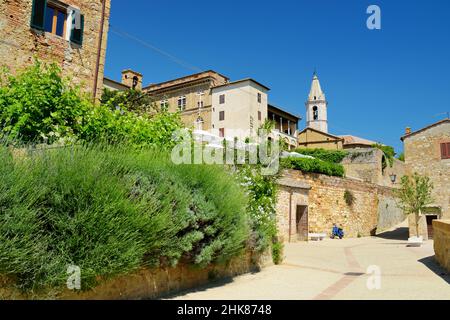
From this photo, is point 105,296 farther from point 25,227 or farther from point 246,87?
point 246,87

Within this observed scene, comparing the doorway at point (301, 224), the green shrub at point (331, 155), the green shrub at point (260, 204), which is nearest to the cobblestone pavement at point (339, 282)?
the green shrub at point (260, 204)

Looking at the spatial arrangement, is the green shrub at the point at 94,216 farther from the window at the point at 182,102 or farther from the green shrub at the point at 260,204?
the window at the point at 182,102

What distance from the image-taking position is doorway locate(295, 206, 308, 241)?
20.4 meters

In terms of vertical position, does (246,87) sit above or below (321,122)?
below

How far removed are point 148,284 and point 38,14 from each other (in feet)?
36.9

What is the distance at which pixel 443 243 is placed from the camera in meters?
9.68

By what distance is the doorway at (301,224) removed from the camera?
20375mm

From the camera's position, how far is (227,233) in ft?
27.2

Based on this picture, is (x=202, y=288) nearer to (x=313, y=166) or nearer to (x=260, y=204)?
(x=260, y=204)

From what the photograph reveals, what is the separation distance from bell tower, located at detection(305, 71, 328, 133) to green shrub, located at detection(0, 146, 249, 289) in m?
75.6

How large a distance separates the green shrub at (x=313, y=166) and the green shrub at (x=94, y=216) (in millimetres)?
14478

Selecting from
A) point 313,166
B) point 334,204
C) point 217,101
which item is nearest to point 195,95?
point 217,101

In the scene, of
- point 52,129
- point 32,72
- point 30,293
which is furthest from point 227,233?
point 32,72
